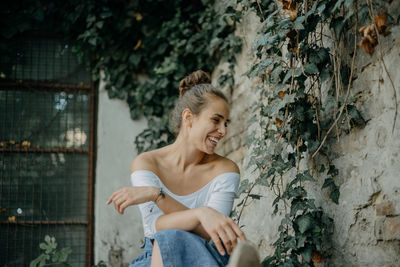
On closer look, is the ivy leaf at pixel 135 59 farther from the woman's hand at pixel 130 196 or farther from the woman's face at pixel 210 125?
the woman's hand at pixel 130 196

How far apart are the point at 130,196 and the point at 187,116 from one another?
2.27 feet

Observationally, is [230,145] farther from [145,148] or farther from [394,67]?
[394,67]

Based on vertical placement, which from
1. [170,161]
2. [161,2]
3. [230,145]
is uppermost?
[161,2]

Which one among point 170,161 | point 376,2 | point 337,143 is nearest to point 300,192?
point 337,143

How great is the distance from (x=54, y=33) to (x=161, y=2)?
3.56 feet

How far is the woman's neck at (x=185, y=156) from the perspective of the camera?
255 cm

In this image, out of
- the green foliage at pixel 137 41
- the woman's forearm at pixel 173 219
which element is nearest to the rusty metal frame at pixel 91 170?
the green foliage at pixel 137 41

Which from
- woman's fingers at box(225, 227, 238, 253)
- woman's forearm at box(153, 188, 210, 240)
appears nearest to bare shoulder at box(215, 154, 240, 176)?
woman's forearm at box(153, 188, 210, 240)

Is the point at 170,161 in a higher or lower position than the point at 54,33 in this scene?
lower

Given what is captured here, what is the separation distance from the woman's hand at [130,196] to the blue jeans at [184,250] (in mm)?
181

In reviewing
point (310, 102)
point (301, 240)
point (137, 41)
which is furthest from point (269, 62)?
point (137, 41)

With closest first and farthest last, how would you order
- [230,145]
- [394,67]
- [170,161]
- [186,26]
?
[394,67], [170,161], [230,145], [186,26]

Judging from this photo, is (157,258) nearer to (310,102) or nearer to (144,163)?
(144,163)

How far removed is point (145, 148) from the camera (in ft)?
13.6
